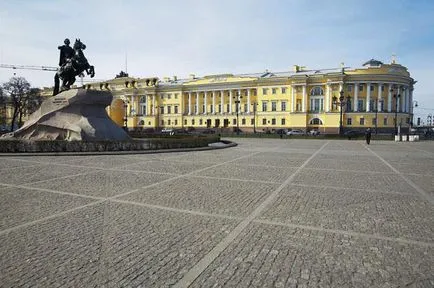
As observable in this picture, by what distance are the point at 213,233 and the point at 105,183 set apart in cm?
545

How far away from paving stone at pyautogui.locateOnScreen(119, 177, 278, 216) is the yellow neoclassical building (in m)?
57.2

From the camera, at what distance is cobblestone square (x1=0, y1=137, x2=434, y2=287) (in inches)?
150

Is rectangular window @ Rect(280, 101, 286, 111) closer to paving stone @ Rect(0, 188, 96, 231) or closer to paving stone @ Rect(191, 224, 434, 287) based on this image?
paving stone @ Rect(0, 188, 96, 231)

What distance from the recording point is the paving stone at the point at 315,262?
371 centimetres

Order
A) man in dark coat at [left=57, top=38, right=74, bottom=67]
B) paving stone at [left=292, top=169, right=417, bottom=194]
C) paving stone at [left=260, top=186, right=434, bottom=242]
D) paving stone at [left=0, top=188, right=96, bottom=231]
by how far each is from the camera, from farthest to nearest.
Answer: man in dark coat at [left=57, top=38, right=74, bottom=67] < paving stone at [left=292, top=169, right=417, bottom=194] < paving stone at [left=0, top=188, right=96, bottom=231] < paving stone at [left=260, top=186, right=434, bottom=242]

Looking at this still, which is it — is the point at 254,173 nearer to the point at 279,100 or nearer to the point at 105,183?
the point at 105,183

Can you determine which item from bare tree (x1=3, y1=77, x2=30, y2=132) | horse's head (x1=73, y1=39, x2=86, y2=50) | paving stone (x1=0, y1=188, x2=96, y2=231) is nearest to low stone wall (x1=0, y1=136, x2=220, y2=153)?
horse's head (x1=73, y1=39, x2=86, y2=50)

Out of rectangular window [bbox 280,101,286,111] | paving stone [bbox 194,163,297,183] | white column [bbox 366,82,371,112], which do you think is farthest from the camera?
rectangular window [bbox 280,101,286,111]

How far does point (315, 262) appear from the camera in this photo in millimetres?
4195

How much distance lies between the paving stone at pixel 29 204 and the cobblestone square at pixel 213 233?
1.0 inches

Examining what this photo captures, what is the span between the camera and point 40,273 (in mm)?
3797

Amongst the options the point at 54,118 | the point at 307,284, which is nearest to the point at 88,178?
the point at 307,284

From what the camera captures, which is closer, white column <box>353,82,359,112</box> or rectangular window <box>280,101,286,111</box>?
white column <box>353,82,359,112</box>

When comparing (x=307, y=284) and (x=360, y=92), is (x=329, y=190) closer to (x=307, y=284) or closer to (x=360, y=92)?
(x=307, y=284)
